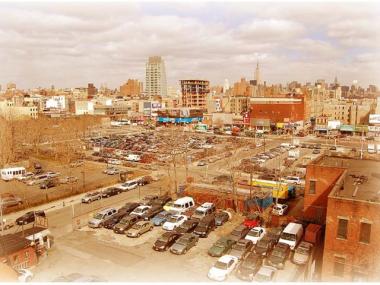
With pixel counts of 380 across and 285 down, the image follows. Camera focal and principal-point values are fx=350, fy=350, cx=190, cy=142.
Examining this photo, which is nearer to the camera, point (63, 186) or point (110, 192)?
point (110, 192)

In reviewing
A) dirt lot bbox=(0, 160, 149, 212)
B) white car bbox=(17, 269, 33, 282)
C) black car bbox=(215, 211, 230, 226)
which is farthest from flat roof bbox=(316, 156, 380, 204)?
dirt lot bbox=(0, 160, 149, 212)

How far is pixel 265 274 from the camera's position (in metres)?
16.2

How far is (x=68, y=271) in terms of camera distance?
1762cm

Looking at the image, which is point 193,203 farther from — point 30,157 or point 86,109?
point 86,109

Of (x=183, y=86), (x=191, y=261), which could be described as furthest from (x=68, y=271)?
(x=183, y=86)

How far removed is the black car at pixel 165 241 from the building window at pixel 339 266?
29.2 feet

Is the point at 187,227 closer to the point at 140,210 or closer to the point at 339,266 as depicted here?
the point at 140,210

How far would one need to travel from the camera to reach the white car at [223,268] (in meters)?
16.8

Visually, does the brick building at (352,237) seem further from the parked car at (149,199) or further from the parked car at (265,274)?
the parked car at (149,199)

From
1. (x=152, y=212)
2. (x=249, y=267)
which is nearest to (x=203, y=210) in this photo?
(x=152, y=212)

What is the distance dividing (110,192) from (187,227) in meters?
11.3

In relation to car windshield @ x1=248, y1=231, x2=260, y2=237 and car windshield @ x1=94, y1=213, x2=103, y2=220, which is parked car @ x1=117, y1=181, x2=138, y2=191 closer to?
car windshield @ x1=94, y1=213, x2=103, y2=220

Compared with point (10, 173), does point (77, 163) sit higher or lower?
lower

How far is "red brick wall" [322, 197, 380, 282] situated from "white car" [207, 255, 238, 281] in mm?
4388
